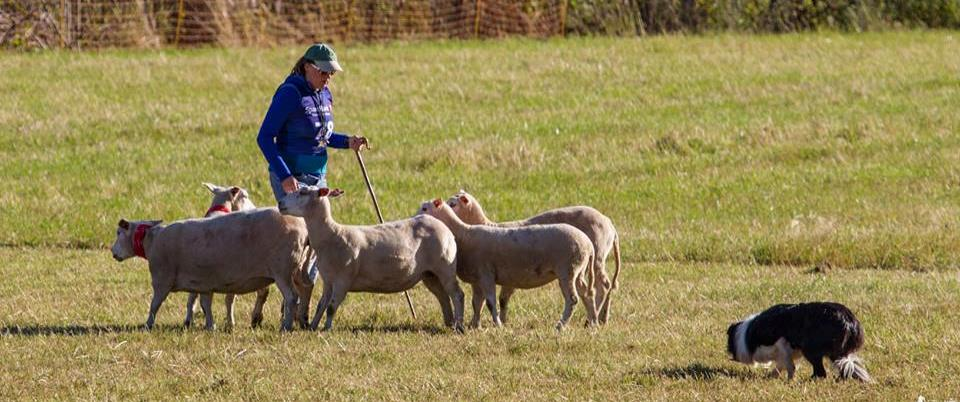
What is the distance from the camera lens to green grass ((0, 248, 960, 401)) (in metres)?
10.5

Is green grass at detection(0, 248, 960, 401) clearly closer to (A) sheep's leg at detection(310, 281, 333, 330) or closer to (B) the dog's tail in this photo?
(B) the dog's tail

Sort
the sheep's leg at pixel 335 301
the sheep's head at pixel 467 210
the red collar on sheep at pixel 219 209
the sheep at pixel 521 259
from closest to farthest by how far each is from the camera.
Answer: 1. the sheep's leg at pixel 335 301
2. the sheep at pixel 521 259
3. the sheep's head at pixel 467 210
4. the red collar on sheep at pixel 219 209

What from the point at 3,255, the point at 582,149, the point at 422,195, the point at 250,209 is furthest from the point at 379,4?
the point at 250,209

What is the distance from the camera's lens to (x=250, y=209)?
13.1m

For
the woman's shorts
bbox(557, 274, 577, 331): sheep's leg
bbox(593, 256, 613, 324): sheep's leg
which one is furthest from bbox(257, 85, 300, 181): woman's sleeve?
bbox(593, 256, 613, 324): sheep's leg

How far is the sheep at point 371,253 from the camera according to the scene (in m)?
12.5

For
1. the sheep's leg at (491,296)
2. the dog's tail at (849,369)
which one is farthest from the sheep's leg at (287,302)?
the dog's tail at (849,369)

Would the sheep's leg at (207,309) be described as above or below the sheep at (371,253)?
below

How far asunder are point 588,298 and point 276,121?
108 inches

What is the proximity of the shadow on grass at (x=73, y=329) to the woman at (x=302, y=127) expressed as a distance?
53.5 inches

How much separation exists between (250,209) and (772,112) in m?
14.7

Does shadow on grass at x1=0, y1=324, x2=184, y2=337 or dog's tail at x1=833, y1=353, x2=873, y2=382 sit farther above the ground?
dog's tail at x1=833, y1=353, x2=873, y2=382

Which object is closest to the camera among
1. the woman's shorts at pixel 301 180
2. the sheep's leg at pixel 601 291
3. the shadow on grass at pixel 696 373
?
the shadow on grass at pixel 696 373

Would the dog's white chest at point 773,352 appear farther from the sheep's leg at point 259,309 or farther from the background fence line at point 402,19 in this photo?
the background fence line at point 402,19
